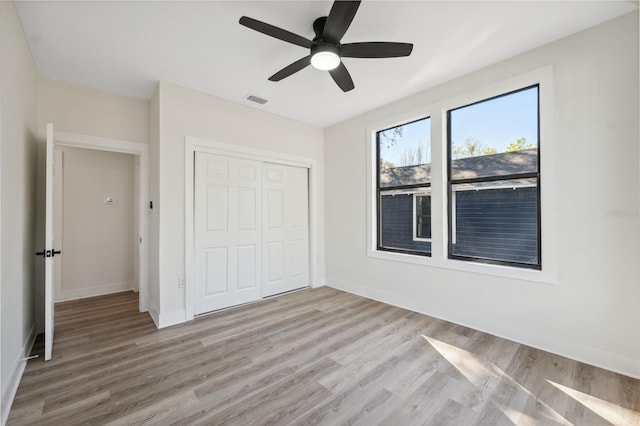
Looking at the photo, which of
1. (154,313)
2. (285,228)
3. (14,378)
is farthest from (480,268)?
(14,378)

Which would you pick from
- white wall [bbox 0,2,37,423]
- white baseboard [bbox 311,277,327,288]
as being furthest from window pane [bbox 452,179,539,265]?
white wall [bbox 0,2,37,423]

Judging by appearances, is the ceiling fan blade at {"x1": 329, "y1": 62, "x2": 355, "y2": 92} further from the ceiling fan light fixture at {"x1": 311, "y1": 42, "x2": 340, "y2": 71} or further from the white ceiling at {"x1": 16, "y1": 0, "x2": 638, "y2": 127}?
the white ceiling at {"x1": 16, "y1": 0, "x2": 638, "y2": 127}

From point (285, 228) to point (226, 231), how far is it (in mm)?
981

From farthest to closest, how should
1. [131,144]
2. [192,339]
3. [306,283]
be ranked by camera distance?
1. [306,283]
2. [131,144]
3. [192,339]

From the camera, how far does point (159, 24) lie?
2199mm

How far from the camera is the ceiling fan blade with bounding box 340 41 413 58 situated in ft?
6.61

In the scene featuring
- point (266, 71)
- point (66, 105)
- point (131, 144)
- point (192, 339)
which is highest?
point (266, 71)

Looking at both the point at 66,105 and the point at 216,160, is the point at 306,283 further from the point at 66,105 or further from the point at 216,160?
the point at 66,105

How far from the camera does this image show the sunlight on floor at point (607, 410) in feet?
5.44

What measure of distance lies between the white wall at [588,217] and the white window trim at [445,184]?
48mm

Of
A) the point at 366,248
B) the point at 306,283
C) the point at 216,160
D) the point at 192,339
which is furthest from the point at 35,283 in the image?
the point at 366,248

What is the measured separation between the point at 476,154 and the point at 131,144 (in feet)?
13.6

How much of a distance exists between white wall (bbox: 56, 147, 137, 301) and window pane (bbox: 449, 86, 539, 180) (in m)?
4.91

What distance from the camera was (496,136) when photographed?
9.58 feet
